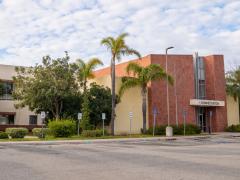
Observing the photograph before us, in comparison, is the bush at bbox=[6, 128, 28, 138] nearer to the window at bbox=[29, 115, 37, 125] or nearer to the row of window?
the row of window

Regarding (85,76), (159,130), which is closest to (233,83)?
(159,130)

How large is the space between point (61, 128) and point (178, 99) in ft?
55.5

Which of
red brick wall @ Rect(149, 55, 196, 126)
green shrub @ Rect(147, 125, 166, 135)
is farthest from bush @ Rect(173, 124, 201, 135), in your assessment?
red brick wall @ Rect(149, 55, 196, 126)

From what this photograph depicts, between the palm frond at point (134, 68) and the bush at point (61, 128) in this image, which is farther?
the palm frond at point (134, 68)

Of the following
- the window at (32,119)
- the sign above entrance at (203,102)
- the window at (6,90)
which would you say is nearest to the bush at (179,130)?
the sign above entrance at (203,102)

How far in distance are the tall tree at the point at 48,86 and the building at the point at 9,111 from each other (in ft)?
22.0

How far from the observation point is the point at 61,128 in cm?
3316

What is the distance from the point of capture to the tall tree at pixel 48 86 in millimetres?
37375

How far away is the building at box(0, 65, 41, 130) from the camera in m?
46.7

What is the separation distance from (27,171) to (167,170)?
4.45 m

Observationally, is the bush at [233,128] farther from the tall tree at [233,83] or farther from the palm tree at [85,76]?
the palm tree at [85,76]

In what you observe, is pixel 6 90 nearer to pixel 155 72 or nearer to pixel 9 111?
pixel 9 111

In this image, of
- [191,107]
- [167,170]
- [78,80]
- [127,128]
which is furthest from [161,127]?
[167,170]

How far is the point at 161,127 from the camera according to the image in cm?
3925
